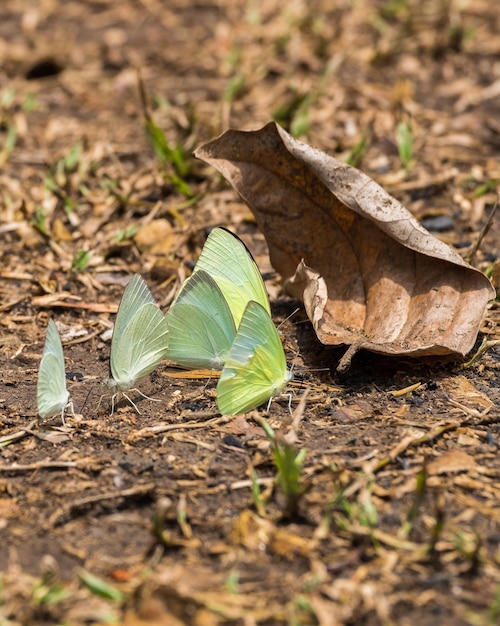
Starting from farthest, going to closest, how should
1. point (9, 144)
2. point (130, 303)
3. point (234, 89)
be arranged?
point (234, 89) → point (9, 144) → point (130, 303)

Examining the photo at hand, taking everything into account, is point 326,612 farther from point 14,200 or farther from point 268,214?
point 14,200

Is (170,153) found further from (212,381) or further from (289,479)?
(289,479)

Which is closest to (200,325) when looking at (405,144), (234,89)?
(405,144)

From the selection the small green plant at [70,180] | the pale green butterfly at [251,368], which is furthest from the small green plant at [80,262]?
the pale green butterfly at [251,368]

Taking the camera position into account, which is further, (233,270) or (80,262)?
(80,262)

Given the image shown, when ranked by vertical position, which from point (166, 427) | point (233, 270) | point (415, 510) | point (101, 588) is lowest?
point (101, 588)

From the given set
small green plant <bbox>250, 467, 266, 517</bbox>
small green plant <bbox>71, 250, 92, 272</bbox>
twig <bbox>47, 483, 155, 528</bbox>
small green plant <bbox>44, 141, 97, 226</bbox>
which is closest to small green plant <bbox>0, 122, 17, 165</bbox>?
small green plant <bbox>44, 141, 97, 226</bbox>

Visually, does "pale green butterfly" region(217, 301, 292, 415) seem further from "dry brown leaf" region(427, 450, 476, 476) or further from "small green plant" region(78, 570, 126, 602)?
"small green plant" region(78, 570, 126, 602)

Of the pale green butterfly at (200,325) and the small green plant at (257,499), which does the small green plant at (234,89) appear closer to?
the pale green butterfly at (200,325)
